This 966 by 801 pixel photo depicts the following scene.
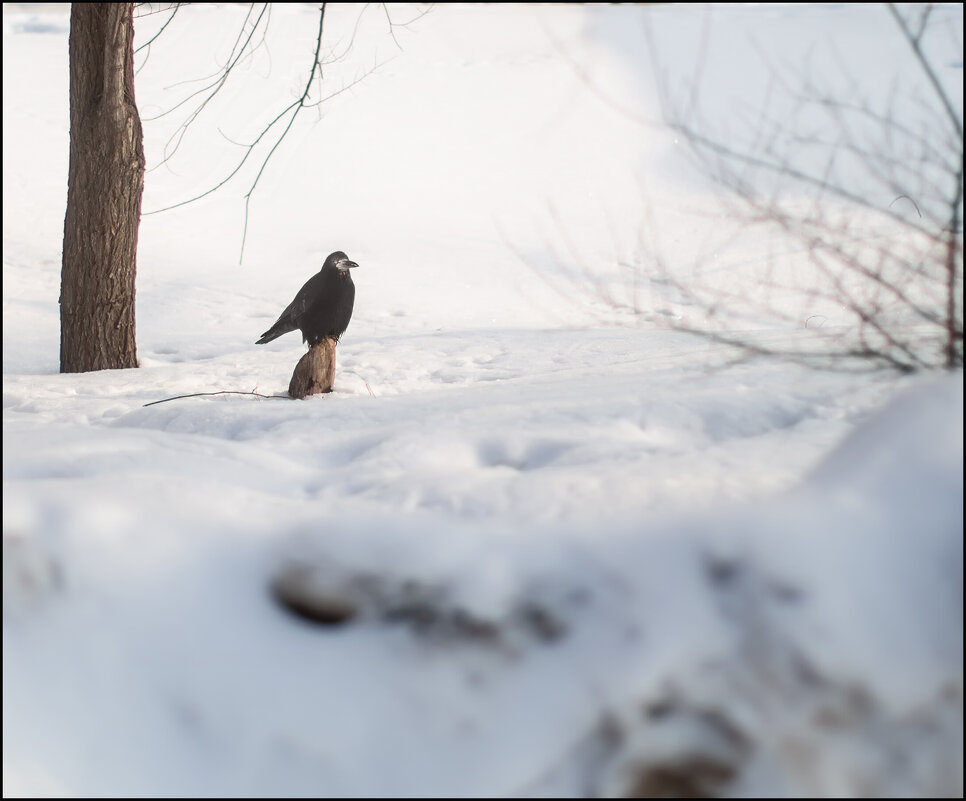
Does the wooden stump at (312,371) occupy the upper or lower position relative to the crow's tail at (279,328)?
lower

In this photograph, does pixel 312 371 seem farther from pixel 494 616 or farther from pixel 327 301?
pixel 494 616

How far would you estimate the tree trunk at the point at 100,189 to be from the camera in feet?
13.5

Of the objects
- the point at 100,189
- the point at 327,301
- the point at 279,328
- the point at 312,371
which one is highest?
the point at 100,189

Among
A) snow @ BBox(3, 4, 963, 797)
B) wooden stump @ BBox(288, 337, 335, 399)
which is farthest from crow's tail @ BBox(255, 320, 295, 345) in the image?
snow @ BBox(3, 4, 963, 797)

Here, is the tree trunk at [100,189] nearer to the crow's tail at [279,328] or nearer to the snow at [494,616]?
the crow's tail at [279,328]

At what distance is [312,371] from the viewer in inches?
155

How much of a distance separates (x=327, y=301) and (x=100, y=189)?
4.93ft

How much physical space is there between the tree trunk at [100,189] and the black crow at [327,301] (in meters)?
1.19

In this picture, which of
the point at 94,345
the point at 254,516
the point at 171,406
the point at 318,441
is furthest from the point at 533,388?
the point at 94,345

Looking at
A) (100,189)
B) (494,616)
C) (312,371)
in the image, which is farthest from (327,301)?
(494,616)

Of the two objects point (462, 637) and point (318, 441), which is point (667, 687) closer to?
point (462, 637)

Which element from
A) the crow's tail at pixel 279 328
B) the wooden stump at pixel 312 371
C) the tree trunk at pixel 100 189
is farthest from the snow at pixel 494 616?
the tree trunk at pixel 100 189

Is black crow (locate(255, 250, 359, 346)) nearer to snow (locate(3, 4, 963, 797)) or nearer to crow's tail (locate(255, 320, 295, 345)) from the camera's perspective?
crow's tail (locate(255, 320, 295, 345))

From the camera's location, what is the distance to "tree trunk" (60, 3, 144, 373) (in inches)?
163
